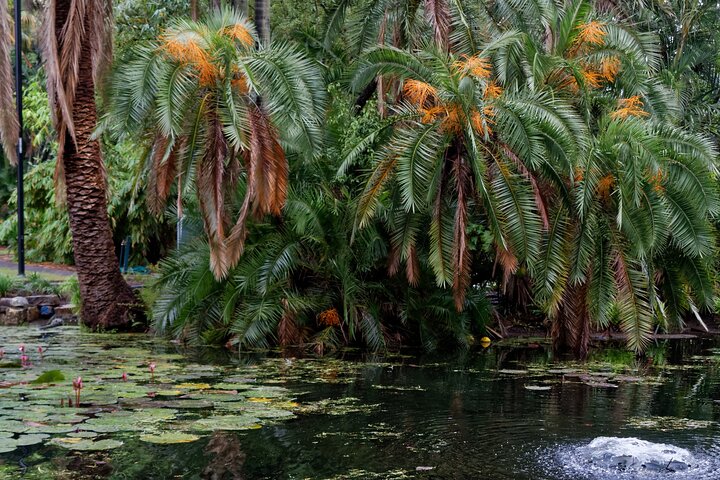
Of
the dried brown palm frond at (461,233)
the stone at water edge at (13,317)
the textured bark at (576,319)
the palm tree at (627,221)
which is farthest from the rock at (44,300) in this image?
the textured bark at (576,319)

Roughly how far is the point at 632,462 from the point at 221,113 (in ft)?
30.4

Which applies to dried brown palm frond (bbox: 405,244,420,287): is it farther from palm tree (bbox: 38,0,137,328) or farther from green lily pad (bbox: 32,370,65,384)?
green lily pad (bbox: 32,370,65,384)

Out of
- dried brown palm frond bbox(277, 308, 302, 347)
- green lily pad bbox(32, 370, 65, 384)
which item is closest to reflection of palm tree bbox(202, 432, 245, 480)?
green lily pad bbox(32, 370, 65, 384)

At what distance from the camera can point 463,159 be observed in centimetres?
1509

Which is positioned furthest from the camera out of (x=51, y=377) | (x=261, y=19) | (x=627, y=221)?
(x=261, y=19)

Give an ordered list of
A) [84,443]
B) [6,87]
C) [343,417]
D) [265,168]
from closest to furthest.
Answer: [84,443], [343,417], [6,87], [265,168]

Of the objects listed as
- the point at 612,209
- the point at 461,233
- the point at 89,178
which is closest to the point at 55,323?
the point at 89,178

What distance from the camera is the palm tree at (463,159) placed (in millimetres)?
14562

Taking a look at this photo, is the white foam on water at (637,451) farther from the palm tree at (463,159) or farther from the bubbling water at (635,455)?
the palm tree at (463,159)

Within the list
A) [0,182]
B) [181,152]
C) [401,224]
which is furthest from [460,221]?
[0,182]

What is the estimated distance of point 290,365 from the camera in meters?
13.4

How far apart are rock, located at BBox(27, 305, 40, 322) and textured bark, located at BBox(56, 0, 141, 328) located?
1.81 meters

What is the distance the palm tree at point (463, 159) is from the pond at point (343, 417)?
6.34ft

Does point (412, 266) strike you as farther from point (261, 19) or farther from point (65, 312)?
point (65, 312)
